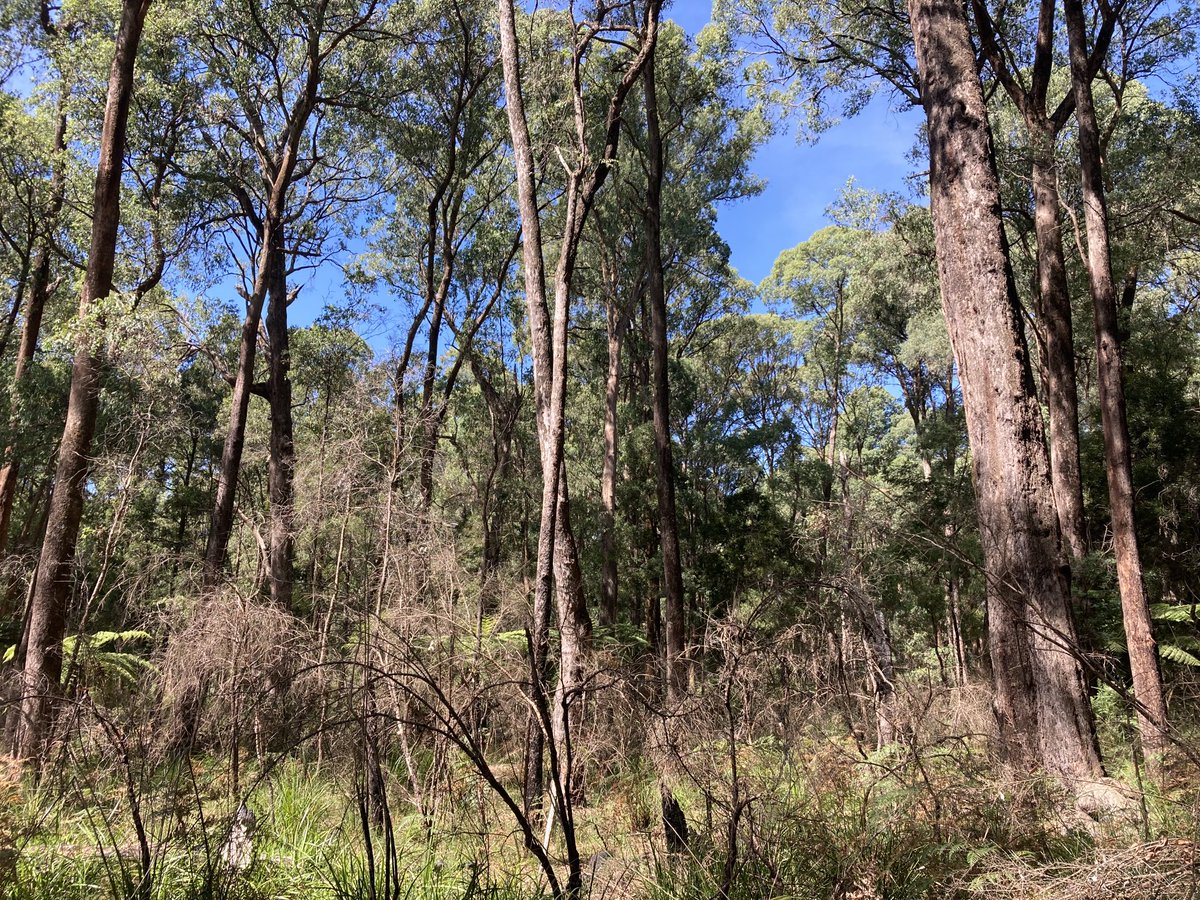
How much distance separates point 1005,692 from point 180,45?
1550 centimetres

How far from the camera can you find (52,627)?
8062 mm

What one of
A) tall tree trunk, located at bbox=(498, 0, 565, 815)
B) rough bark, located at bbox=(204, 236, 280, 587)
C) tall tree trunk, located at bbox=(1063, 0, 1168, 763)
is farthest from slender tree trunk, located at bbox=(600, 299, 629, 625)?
tall tree trunk, located at bbox=(1063, 0, 1168, 763)

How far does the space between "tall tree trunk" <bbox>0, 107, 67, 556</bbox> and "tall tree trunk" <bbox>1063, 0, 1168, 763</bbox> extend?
53.3 feet

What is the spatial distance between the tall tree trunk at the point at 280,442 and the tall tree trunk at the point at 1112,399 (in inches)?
388

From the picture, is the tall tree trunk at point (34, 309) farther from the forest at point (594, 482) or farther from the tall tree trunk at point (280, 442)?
the tall tree trunk at point (280, 442)

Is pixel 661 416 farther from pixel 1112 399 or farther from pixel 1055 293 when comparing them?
pixel 1112 399

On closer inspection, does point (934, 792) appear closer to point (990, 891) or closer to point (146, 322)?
point (990, 891)

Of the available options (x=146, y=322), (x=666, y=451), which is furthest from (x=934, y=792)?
(x=146, y=322)

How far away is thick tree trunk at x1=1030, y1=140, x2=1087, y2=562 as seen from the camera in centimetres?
1001

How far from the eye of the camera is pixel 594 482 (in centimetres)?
2177

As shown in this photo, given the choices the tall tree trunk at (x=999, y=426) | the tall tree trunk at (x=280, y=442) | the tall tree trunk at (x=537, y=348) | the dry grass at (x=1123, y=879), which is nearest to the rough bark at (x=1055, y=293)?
the tall tree trunk at (x=999, y=426)

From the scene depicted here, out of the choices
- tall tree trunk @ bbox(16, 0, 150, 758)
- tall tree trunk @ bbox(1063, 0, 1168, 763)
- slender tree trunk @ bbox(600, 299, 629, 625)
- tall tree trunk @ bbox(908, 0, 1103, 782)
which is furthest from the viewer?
slender tree trunk @ bbox(600, 299, 629, 625)

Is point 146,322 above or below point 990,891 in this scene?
above

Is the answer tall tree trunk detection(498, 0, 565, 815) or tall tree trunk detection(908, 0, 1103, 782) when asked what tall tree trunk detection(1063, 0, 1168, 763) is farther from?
tall tree trunk detection(498, 0, 565, 815)
